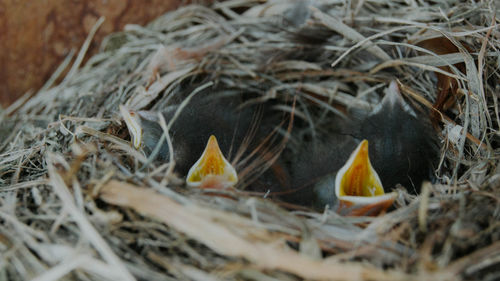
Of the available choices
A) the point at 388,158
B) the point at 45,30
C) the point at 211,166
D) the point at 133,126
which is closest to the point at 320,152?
A: the point at 388,158

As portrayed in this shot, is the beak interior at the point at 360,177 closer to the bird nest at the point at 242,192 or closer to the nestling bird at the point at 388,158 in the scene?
the nestling bird at the point at 388,158

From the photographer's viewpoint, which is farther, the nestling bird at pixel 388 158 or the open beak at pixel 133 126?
the nestling bird at pixel 388 158

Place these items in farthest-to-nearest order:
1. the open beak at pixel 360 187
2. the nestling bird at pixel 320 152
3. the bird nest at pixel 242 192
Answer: the nestling bird at pixel 320 152, the open beak at pixel 360 187, the bird nest at pixel 242 192

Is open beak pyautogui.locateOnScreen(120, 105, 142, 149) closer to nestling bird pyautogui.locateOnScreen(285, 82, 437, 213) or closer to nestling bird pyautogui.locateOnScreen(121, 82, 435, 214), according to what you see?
nestling bird pyautogui.locateOnScreen(121, 82, 435, 214)

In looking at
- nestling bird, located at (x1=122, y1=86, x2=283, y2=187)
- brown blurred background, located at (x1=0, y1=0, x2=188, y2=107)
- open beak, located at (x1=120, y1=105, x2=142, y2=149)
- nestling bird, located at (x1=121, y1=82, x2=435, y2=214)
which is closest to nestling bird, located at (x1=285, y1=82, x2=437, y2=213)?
nestling bird, located at (x1=121, y1=82, x2=435, y2=214)

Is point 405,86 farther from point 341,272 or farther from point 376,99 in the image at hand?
point 341,272

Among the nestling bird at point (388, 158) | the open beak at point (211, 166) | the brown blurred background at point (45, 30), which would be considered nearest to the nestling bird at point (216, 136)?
the open beak at point (211, 166)

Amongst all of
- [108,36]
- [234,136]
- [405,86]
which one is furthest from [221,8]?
[405,86]
